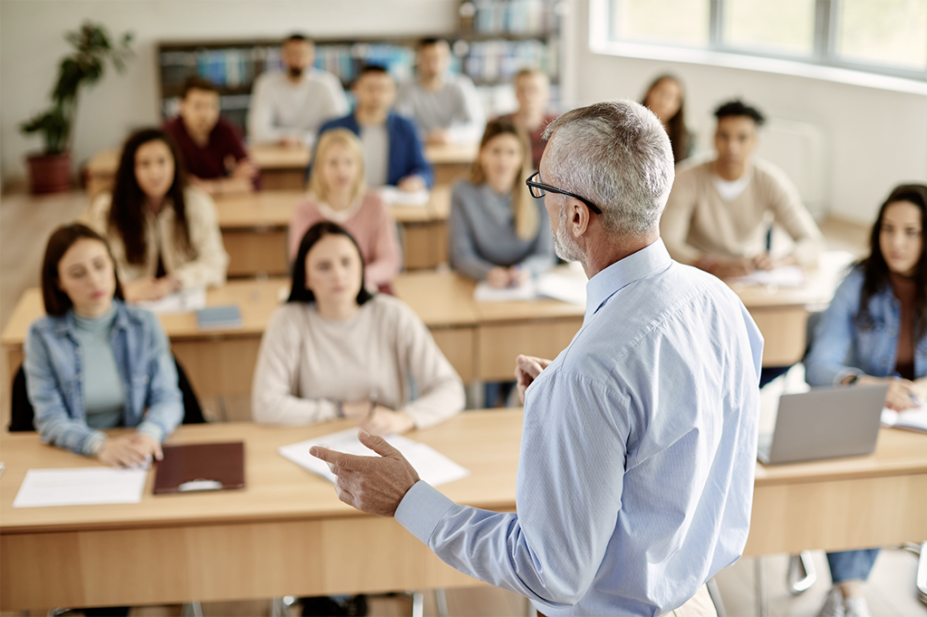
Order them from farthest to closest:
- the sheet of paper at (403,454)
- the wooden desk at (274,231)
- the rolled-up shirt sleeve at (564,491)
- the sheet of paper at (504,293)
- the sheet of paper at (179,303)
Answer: the wooden desk at (274,231)
the sheet of paper at (504,293)
the sheet of paper at (179,303)
the sheet of paper at (403,454)
the rolled-up shirt sleeve at (564,491)

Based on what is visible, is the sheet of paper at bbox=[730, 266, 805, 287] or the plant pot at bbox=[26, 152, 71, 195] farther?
the plant pot at bbox=[26, 152, 71, 195]

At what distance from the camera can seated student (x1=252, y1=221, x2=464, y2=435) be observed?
265 cm

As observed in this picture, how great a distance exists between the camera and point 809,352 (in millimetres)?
2969

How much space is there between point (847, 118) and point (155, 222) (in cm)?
514

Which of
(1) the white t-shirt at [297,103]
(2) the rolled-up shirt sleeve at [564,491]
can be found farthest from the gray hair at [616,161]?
(1) the white t-shirt at [297,103]

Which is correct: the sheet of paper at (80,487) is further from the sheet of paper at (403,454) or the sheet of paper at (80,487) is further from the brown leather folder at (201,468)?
the sheet of paper at (403,454)

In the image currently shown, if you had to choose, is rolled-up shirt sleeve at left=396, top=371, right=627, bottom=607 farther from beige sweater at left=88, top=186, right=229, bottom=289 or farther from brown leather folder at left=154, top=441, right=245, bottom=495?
beige sweater at left=88, top=186, right=229, bottom=289

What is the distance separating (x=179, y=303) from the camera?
3514 millimetres

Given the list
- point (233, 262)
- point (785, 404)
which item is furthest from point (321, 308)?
point (233, 262)

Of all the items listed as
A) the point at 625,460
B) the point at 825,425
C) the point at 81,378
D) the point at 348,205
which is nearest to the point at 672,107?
the point at 348,205

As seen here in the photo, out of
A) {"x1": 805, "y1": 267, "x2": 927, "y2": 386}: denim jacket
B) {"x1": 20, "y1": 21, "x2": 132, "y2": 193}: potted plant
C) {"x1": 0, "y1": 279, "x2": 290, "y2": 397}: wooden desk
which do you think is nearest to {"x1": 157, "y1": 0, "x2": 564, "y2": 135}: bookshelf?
{"x1": 20, "y1": 21, "x2": 132, "y2": 193}: potted plant

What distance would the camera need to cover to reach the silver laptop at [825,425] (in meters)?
2.12

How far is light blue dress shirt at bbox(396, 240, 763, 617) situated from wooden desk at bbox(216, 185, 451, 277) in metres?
3.39

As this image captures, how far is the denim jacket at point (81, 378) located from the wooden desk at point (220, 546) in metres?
0.20
